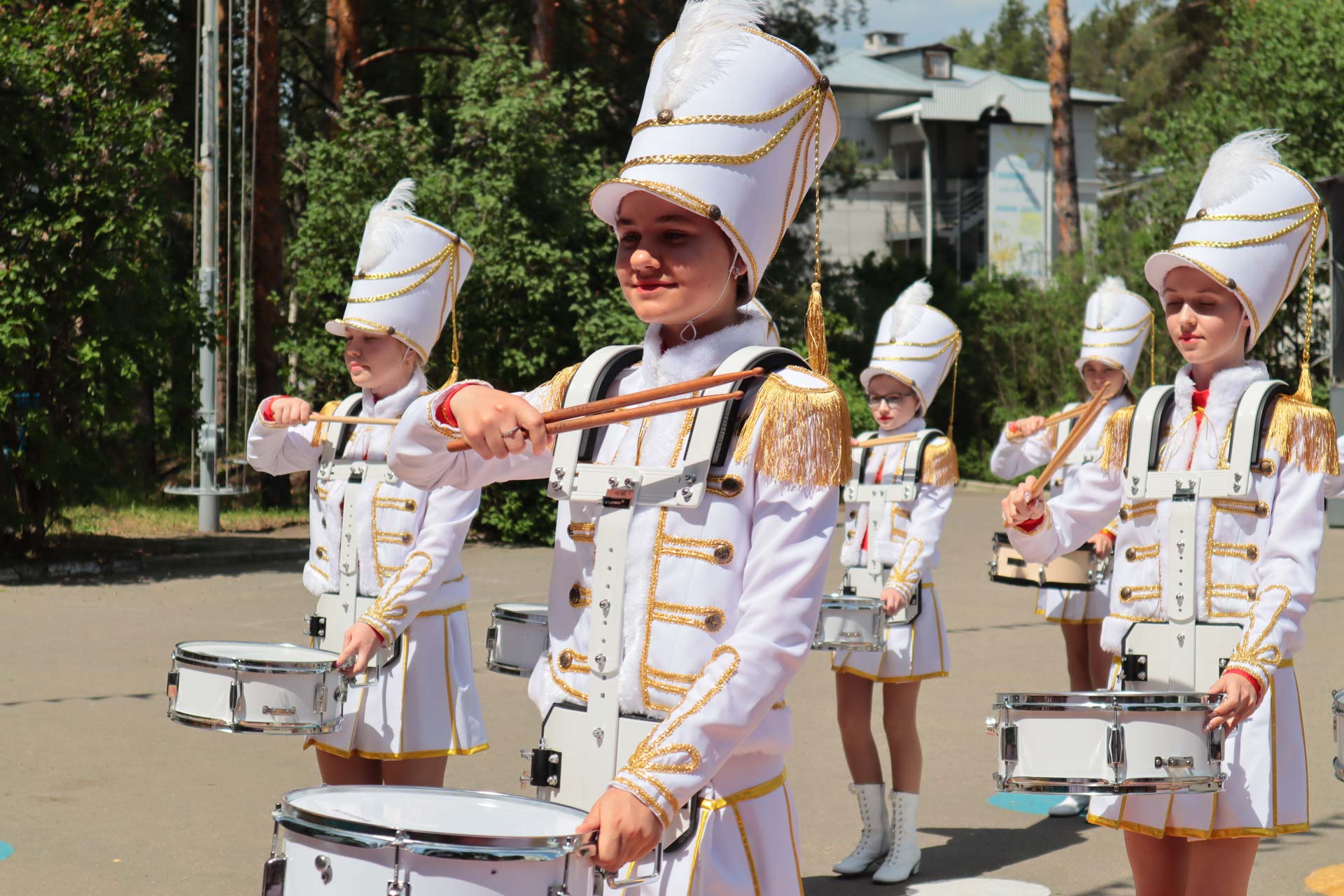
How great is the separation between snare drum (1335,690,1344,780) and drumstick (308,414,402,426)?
3071 millimetres

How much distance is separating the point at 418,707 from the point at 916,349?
3335 millimetres

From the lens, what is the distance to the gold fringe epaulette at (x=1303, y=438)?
4.35 metres

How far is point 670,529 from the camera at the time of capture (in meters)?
2.88

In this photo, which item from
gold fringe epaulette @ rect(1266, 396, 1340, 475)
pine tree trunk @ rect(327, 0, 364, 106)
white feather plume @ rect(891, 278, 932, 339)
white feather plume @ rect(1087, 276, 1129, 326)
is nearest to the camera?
gold fringe epaulette @ rect(1266, 396, 1340, 475)

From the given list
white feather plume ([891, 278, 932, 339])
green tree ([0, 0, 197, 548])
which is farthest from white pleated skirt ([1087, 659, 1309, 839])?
green tree ([0, 0, 197, 548])

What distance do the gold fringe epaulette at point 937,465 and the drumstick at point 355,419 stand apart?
Answer: 2.64m

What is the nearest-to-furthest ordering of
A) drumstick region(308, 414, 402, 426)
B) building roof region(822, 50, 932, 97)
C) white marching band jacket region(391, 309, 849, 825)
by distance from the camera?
1. white marching band jacket region(391, 309, 849, 825)
2. drumstick region(308, 414, 402, 426)
3. building roof region(822, 50, 932, 97)

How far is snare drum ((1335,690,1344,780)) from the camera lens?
410 centimetres

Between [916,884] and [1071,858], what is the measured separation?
2.74ft

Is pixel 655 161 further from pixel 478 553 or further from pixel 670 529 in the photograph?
pixel 478 553

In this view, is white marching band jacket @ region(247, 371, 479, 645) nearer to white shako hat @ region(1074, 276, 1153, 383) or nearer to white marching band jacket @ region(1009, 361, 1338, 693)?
white marching band jacket @ region(1009, 361, 1338, 693)

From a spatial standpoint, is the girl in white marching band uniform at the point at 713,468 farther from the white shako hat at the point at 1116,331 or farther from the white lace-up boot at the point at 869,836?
the white shako hat at the point at 1116,331

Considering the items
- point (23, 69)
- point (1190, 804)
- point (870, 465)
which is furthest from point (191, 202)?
point (1190, 804)

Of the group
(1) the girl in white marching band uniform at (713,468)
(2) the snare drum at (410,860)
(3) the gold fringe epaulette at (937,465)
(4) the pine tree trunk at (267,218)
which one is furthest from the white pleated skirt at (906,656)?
(4) the pine tree trunk at (267,218)
